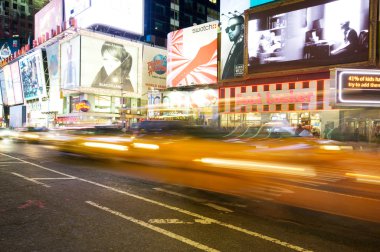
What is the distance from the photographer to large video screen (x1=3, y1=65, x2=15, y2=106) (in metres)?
65.9

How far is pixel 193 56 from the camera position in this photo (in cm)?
3578

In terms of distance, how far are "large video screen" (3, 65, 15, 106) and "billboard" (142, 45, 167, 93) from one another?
31.4 m

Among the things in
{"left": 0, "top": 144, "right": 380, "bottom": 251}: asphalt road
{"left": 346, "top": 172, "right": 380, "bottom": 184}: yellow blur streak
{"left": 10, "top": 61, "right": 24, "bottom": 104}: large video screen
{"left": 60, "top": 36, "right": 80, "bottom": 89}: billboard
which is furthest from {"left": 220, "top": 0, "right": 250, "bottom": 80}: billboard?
{"left": 10, "top": 61, "right": 24, "bottom": 104}: large video screen

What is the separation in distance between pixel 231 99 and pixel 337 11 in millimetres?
11313

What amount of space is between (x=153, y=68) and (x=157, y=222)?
157ft

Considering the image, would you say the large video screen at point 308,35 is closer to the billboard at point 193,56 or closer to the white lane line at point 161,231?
the billboard at point 193,56

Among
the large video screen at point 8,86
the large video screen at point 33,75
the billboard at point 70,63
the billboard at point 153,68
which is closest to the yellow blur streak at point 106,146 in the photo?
the billboard at point 70,63

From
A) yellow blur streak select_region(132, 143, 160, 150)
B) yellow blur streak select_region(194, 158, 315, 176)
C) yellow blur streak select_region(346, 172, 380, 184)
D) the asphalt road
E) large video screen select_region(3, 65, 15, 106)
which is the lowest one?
the asphalt road

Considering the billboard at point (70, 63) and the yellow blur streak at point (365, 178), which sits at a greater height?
the billboard at point (70, 63)

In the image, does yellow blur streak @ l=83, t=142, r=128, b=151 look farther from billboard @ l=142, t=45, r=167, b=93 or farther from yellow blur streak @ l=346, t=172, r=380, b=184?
billboard @ l=142, t=45, r=167, b=93

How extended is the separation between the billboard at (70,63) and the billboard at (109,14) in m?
4.55

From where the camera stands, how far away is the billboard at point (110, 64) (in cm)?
4466

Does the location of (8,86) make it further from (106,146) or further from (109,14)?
(106,146)

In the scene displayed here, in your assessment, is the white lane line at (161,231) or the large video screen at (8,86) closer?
the white lane line at (161,231)
